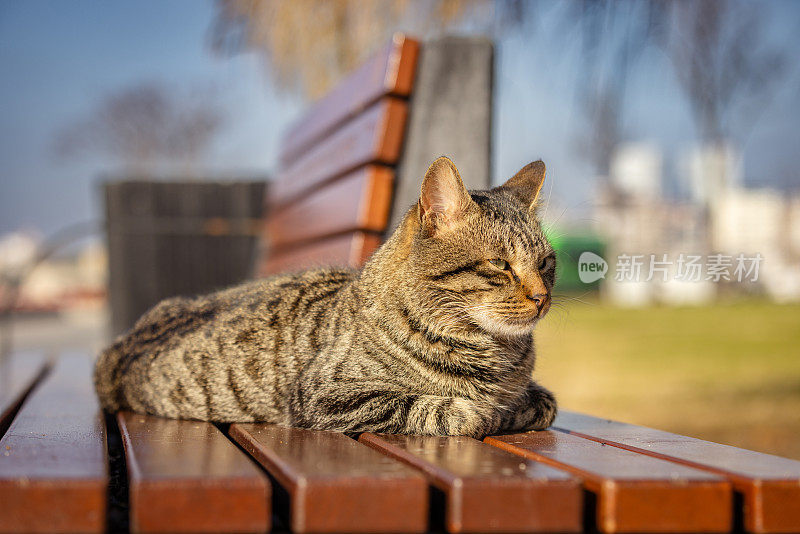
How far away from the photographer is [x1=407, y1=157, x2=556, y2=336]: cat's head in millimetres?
2072

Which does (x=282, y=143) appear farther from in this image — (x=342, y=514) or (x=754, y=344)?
(x=754, y=344)

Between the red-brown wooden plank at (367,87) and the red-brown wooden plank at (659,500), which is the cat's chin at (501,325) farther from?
the red-brown wooden plank at (367,87)

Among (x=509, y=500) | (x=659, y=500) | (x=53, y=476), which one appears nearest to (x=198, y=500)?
(x=53, y=476)

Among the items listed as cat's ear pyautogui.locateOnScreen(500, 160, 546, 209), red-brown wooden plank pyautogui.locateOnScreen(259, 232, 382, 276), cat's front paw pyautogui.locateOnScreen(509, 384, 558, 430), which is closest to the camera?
cat's front paw pyautogui.locateOnScreen(509, 384, 558, 430)

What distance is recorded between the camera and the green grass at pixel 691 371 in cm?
586

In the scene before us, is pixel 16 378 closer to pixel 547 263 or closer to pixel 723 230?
pixel 547 263

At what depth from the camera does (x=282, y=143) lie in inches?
212

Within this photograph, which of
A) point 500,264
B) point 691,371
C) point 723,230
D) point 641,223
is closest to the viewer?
point 500,264

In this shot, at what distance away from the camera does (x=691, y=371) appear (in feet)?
26.9

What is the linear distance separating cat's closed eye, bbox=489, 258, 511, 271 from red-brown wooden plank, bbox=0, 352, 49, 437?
132cm

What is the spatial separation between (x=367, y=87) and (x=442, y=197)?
1.31 metres

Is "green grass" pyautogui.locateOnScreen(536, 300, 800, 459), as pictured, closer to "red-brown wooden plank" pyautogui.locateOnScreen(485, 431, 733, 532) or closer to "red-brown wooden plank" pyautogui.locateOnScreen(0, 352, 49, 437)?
"red-brown wooden plank" pyautogui.locateOnScreen(485, 431, 733, 532)

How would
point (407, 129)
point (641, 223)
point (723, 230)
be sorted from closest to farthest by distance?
point (407, 129) < point (723, 230) < point (641, 223)

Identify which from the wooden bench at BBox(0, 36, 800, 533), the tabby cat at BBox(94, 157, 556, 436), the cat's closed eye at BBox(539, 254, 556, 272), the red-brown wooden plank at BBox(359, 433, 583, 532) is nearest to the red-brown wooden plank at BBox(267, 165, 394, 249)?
the tabby cat at BBox(94, 157, 556, 436)
